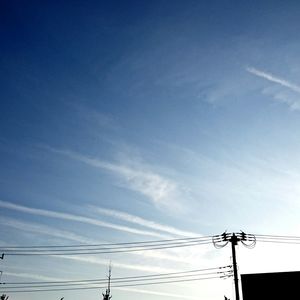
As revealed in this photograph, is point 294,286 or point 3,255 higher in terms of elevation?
point 3,255

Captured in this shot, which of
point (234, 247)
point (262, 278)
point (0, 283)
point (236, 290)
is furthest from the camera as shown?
point (0, 283)

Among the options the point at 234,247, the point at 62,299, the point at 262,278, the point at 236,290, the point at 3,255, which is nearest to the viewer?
the point at 236,290

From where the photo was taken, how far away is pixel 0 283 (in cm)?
4588

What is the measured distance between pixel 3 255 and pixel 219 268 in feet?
89.1

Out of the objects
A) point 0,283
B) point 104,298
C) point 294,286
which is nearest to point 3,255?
point 0,283

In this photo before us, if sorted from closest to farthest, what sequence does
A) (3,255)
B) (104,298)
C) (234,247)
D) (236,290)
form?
(236,290) → (234,247) → (3,255) → (104,298)

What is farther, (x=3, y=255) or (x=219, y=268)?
(x=3, y=255)

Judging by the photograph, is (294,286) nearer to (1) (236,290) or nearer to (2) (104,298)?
(1) (236,290)

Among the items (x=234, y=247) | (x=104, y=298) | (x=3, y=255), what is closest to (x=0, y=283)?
(x=3, y=255)

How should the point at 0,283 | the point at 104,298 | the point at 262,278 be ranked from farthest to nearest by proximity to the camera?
the point at 104,298
the point at 0,283
the point at 262,278

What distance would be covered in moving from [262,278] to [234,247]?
5406 mm

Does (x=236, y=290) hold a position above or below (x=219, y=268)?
below

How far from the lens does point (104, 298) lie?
5622 cm

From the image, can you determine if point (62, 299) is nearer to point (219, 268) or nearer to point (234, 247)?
point (219, 268)
